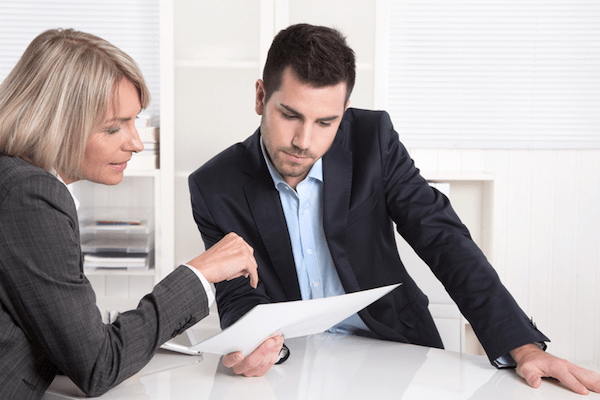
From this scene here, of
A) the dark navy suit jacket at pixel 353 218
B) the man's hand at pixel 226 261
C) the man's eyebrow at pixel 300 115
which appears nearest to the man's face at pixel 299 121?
the man's eyebrow at pixel 300 115

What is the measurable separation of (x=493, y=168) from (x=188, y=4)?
6.30ft

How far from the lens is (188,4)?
2631 millimetres

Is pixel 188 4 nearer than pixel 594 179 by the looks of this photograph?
Yes

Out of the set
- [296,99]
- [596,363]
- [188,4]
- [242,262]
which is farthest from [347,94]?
[596,363]

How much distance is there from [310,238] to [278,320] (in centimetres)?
61

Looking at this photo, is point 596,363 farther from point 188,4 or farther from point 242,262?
point 188,4

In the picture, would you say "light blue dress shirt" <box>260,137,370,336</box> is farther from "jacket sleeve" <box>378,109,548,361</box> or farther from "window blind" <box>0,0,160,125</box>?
"window blind" <box>0,0,160,125</box>

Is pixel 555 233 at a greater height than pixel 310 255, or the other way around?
pixel 310 255

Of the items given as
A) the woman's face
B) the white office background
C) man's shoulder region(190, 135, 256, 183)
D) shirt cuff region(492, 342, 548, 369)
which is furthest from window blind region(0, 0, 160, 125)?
shirt cuff region(492, 342, 548, 369)

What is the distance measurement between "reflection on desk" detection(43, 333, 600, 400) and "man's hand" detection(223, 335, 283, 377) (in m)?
0.02

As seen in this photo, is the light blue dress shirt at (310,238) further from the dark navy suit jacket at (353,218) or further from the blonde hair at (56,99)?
the blonde hair at (56,99)

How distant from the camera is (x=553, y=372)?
1035 millimetres

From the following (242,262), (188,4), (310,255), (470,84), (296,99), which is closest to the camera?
(242,262)

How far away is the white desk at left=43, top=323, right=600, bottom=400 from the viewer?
99 centimetres
